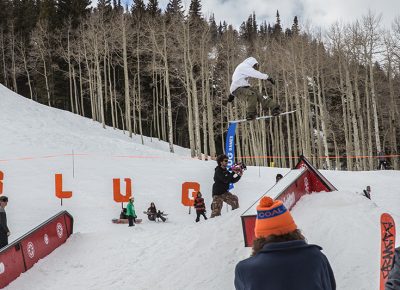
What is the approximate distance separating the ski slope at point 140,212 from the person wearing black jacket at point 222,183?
603 mm

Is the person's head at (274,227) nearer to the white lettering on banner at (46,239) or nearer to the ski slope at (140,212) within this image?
the ski slope at (140,212)

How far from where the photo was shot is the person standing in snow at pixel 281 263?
2.12 meters

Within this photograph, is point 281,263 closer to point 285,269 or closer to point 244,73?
point 285,269

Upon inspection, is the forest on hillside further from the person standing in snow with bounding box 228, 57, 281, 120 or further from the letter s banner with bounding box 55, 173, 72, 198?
the person standing in snow with bounding box 228, 57, 281, 120

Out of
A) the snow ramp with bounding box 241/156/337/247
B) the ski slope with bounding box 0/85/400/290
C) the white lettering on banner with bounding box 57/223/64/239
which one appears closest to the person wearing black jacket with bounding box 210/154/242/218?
the ski slope with bounding box 0/85/400/290

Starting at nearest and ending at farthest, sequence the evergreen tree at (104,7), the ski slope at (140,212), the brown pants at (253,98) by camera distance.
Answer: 1. the ski slope at (140,212)
2. the brown pants at (253,98)
3. the evergreen tree at (104,7)

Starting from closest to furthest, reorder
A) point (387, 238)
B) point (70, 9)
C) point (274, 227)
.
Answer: point (274, 227) < point (387, 238) < point (70, 9)

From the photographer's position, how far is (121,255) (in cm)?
873

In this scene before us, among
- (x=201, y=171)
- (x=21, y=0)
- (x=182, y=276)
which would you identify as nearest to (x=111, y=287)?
(x=182, y=276)

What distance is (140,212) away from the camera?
16750mm

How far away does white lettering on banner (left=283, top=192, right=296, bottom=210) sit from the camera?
7.04 meters

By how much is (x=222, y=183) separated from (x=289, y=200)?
2.40 m

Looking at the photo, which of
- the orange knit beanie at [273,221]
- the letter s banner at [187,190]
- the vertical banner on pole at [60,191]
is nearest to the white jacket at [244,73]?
the letter s banner at [187,190]

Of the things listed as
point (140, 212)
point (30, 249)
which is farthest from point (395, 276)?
point (140, 212)
